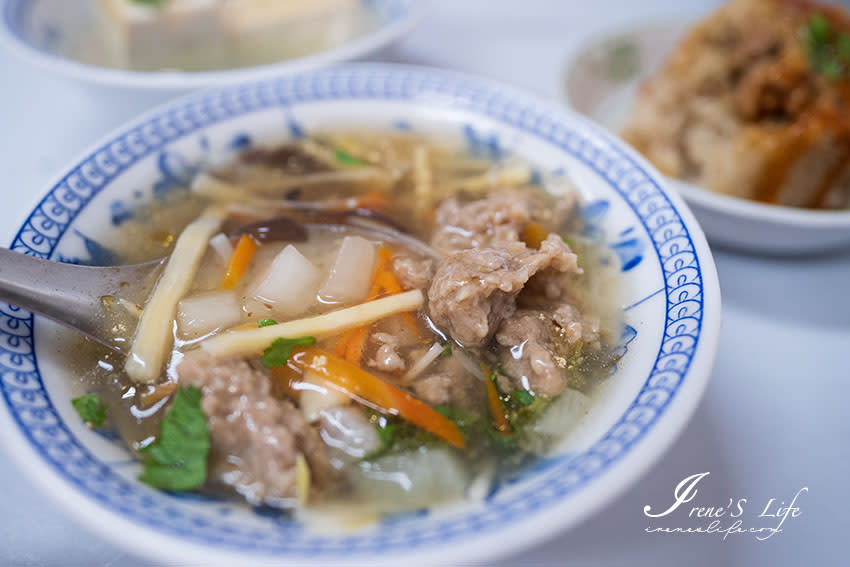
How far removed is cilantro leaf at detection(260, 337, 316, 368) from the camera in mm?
1689

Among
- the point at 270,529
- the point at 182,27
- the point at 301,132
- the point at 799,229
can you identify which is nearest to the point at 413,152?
the point at 301,132

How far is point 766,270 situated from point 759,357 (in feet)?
1.68

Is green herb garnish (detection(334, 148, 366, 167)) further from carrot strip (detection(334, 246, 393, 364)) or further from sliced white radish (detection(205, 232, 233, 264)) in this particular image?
carrot strip (detection(334, 246, 393, 364))

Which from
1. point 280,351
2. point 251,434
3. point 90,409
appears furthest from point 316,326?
point 90,409

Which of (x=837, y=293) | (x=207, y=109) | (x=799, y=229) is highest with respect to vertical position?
(x=207, y=109)

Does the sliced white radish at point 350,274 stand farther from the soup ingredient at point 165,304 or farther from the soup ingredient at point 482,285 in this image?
the soup ingredient at point 165,304

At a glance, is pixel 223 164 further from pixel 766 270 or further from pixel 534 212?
pixel 766 270

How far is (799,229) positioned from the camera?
92.8 inches

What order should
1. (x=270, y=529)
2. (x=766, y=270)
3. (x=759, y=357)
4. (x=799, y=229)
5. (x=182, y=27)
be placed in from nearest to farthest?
(x=270, y=529) < (x=759, y=357) < (x=799, y=229) < (x=766, y=270) < (x=182, y=27)

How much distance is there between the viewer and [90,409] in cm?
153

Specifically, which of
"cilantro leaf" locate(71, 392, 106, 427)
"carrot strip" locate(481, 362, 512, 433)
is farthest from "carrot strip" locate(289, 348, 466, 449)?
"cilantro leaf" locate(71, 392, 106, 427)

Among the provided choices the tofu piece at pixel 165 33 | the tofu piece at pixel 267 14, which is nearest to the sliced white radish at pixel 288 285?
the tofu piece at pixel 165 33

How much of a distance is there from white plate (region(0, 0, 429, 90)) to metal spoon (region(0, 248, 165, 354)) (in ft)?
3.94

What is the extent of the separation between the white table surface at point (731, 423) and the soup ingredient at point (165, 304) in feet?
1.32
